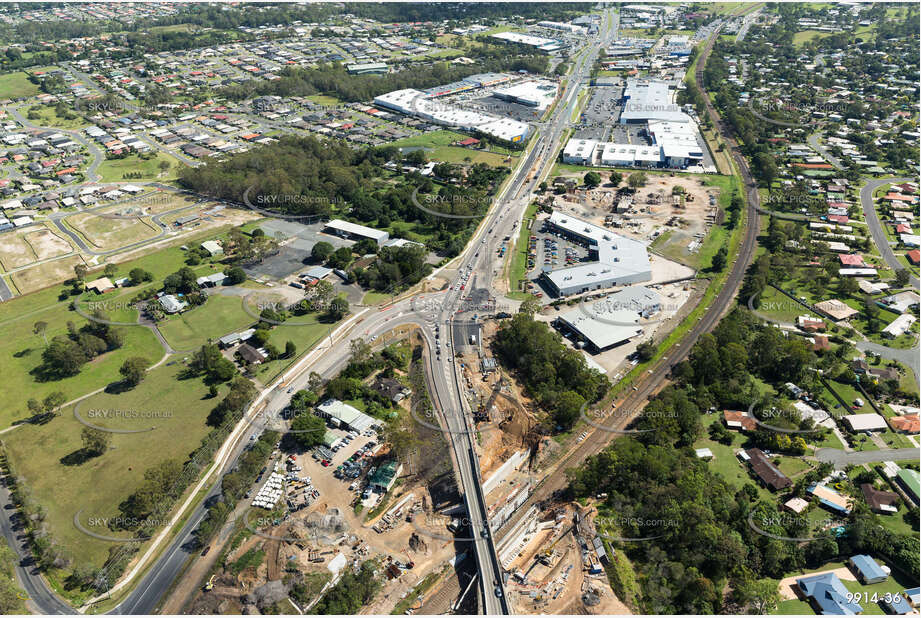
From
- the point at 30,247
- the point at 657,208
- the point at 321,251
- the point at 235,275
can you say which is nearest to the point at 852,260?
the point at 657,208

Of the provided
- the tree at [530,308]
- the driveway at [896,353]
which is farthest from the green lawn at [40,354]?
the driveway at [896,353]

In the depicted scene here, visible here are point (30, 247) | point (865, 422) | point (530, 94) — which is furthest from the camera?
point (530, 94)

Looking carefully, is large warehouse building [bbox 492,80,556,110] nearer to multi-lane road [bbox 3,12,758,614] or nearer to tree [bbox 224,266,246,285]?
multi-lane road [bbox 3,12,758,614]

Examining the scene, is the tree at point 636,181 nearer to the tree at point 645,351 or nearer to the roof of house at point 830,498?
the tree at point 645,351

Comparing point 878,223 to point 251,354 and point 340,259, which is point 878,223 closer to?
point 340,259

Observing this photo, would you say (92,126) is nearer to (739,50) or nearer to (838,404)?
(838,404)

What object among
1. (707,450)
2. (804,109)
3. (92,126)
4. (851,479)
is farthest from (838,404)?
(92,126)

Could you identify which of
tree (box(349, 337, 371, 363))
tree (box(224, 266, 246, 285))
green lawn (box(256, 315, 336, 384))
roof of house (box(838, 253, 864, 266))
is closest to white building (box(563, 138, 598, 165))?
roof of house (box(838, 253, 864, 266))

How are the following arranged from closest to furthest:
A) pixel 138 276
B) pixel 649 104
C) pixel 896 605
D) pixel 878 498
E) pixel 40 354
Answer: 1. pixel 896 605
2. pixel 878 498
3. pixel 40 354
4. pixel 138 276
5. pixel 649 104
